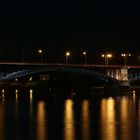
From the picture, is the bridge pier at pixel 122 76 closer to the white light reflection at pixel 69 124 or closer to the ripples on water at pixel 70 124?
the ripples on water at pixel 70 124

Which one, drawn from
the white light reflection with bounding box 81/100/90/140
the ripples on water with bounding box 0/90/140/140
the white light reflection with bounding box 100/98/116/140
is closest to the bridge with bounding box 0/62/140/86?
the ripples on water with bounding box 0/90/140/140

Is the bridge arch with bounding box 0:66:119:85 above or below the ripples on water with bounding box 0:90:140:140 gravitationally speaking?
above

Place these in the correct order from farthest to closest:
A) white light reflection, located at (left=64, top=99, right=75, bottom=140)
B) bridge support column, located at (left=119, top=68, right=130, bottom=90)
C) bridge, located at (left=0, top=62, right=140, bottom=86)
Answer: bridge, located at (left=0, top=62, right=140, bottom=86) → bridge support column, located at (left=119, top=68, right=130, bottom=90) → white light reflection, located at (left=64, top=99, right=75, bottom=140)

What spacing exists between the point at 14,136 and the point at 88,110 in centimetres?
1926

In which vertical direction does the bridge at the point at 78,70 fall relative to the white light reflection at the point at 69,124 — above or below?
above

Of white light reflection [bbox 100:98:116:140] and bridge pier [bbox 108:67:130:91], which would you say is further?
bridge pier [bbox 108:67:130:91]

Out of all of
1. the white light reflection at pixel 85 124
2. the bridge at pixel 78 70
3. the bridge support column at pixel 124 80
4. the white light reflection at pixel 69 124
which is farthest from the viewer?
the bridge at pixel 78 70

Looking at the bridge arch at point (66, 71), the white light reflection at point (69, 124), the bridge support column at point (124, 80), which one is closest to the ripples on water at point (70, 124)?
the white light reflection at point (69, 124)

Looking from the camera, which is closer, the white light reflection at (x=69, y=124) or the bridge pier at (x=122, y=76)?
the white light reflection at (x=69, y=124)

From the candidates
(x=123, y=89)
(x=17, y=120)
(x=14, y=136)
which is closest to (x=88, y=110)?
(x=17, y=120)

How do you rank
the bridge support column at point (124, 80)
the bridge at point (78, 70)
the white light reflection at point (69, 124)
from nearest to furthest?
the white light reflection at point (69, 124), the bridge support column at point (124, 80), the bridge at point (78, 70)

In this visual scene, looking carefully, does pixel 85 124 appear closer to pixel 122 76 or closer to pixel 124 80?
pixel 124 80

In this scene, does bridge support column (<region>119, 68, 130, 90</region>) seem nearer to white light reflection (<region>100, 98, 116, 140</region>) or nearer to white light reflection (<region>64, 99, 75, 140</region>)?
white light reflection (<region>100, 98, 116, 140</region>)

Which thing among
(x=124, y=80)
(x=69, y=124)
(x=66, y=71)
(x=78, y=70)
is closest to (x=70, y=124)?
(x=69, y=124)
